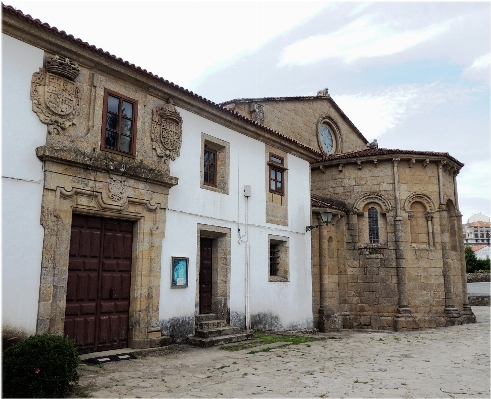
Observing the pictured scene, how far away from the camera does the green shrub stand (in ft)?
16.8

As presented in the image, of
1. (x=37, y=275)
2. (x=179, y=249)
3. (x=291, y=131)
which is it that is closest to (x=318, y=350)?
(x=179, y=249)

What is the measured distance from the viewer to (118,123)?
9.05 meters

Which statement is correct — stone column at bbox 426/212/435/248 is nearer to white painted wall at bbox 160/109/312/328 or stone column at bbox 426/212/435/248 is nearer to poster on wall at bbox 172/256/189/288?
white painted wall at bbox 160/109/312/328

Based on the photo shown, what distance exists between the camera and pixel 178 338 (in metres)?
9.70

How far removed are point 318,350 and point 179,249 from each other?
3.96 m

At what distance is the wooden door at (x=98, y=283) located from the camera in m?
8.10

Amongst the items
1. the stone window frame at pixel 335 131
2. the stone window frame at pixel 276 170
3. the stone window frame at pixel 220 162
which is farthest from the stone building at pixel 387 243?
the stone window frame at pixel 335 131

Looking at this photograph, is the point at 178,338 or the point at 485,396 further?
the point at 178,338

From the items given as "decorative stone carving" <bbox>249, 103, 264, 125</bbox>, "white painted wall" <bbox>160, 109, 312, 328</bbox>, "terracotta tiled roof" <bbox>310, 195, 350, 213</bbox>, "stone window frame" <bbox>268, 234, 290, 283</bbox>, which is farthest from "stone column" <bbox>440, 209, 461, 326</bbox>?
"decorative stone carving" <bbox>249, 103, 264, 125</bbox>

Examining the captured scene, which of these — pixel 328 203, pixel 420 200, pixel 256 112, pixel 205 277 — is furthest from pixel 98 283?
pixel 420 200

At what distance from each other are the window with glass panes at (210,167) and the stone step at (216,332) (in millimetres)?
3714

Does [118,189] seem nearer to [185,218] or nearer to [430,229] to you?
[185,218]

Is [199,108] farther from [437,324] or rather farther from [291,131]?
[437,324]

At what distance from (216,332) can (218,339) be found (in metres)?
0.32
